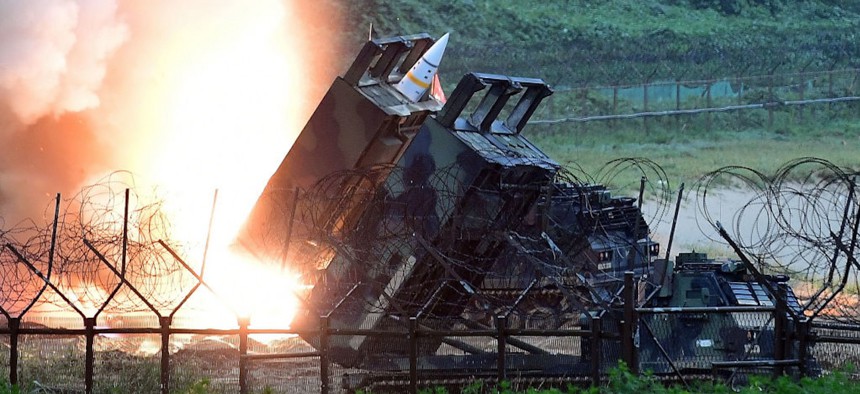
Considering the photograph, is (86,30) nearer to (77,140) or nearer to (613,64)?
(77,140)

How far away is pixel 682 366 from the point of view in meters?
14.5

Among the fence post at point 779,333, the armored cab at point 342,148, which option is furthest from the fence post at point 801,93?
the fence post at point 779,333

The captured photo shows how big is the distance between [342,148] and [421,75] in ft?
5.55

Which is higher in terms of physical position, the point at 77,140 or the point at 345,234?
the point at 77,140

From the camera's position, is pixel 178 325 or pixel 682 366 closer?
pixel 682 366

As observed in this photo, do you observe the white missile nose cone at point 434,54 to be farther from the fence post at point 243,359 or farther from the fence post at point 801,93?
the fence post at point 801,93

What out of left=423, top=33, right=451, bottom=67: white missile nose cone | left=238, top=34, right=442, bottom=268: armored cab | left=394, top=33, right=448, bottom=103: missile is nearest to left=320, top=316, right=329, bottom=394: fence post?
left=238, top=34, right=442, bottom=268: armored cab

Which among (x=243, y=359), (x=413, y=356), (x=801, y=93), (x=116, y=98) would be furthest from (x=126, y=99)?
(x=801, y=93)

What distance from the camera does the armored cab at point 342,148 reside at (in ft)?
56.7

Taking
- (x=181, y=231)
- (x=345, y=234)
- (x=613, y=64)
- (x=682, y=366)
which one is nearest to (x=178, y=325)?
(x=181, y=231)

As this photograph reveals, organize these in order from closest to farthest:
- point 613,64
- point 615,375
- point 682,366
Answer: point 615,375 < point 682,366 < point 613,64

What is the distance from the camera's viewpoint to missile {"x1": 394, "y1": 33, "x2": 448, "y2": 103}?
18.4 meters

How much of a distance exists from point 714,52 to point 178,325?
88.8 ft

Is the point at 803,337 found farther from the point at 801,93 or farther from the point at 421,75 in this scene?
the point at 801,93
